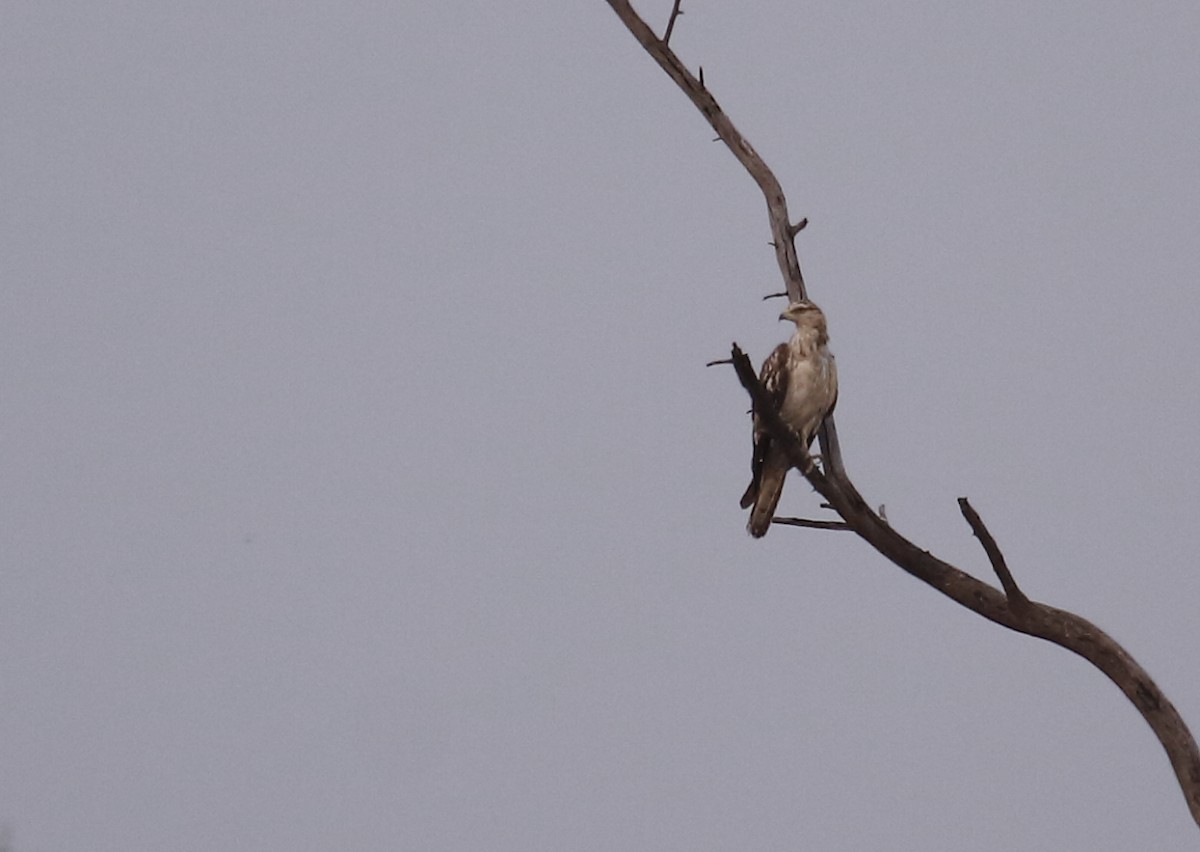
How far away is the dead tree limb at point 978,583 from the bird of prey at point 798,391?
9 cm

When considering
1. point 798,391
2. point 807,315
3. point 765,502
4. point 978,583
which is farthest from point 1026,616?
point 807,315

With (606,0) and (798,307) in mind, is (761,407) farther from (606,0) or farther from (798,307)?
(606,0)

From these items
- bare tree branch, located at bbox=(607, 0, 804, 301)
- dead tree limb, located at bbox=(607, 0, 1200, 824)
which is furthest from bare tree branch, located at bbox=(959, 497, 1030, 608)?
bare tree branch, located at bbox=(607, 0, 804, 301)

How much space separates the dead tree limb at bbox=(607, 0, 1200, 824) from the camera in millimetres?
6004

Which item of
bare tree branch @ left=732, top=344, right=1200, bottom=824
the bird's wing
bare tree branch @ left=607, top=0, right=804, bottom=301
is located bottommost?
bare tree branch @ left=732, top=344, right=1200, bottom=824

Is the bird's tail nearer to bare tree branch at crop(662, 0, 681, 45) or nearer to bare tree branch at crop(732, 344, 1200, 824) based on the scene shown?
bare tree branch at crop(732, 344, 1200, 824)

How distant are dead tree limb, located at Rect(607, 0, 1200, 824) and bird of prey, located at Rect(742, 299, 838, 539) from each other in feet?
0.30

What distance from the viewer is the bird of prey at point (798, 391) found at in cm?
646

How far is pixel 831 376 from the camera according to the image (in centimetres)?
655

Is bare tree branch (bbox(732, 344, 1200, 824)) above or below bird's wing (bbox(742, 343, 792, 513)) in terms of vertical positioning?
below

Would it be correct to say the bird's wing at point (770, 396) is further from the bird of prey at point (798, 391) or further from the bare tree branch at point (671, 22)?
the bare tree branch at point (671, 22)

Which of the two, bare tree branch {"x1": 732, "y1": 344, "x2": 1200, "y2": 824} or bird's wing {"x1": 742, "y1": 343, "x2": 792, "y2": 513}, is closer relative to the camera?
bare tree branch {"x1": 732, "y1": 344, "x2": 1200, "y2": 824}

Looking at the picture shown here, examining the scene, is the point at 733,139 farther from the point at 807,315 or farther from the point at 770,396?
the point at 770,396

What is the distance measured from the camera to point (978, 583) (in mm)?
6250
